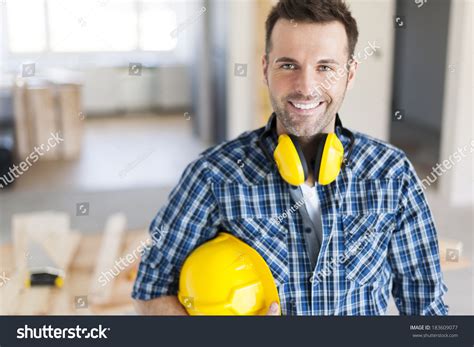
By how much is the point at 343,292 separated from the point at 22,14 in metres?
1.07

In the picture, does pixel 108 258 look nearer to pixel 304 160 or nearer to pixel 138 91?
pixel 304 160

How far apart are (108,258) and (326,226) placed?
240cm

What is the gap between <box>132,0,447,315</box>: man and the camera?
128cm

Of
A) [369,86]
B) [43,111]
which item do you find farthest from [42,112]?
[369,86]

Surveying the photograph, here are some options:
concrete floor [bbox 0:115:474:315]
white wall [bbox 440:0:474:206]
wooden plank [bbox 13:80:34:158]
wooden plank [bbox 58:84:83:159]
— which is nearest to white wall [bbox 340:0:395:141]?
concrete floor [bbox 0:115:474:315]

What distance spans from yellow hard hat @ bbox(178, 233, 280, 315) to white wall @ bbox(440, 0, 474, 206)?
115 inches

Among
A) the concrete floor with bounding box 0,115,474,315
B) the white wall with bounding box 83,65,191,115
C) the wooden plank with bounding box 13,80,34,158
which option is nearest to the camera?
the concrete floor with bounding box 0,115,474,315

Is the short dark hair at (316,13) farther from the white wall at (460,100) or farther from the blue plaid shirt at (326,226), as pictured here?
the white wall at (460,100)

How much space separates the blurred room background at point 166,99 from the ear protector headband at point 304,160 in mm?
453

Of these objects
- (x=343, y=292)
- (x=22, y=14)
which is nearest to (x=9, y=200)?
(x=22, y=14)

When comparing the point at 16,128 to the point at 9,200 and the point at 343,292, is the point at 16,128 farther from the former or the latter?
the point at 343,292

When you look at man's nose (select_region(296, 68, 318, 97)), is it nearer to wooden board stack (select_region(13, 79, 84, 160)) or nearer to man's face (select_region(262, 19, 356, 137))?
man's face (select_region(262, 19, 356, 137))

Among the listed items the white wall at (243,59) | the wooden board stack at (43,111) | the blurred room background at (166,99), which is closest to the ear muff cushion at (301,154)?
the blurred room background at (166,99)

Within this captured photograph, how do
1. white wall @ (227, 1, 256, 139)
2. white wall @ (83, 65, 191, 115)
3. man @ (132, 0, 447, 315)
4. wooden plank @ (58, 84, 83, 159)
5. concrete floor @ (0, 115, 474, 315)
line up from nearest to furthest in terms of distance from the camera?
man @ (132, 0, 447, 315)
concrete floor @ (0, 115, 474, 315)
white wall @ (227, 1, 256, 139)
wooden plank @ (58, 84, 83, 159)
white wall @ (83, 65, 191, 115)
